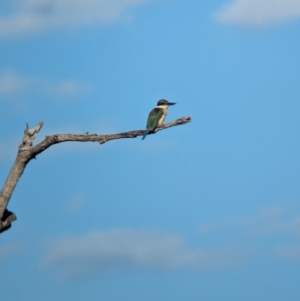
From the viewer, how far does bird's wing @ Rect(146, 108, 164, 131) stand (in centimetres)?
1731

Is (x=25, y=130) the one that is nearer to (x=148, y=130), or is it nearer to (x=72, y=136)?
(x=72, y=136)

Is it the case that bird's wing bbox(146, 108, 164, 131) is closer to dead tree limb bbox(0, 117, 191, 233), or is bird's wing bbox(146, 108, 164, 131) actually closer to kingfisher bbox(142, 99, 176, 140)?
kingfisher bbox(142, 99, 176, 140)

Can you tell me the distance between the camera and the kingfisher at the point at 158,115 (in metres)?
17.3

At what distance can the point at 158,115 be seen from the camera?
17.9 meters

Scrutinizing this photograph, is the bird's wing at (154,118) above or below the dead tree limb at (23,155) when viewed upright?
above

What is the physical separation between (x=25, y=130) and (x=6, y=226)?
1.48 meters

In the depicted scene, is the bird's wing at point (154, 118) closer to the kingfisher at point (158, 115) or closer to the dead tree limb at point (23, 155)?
the kingfisher at point (158, 115)

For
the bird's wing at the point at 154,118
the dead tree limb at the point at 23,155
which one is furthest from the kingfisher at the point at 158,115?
the dead tree limb at the point at 23,155

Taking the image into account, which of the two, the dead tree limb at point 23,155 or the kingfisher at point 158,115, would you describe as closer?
the dead tree limb at point 23,155

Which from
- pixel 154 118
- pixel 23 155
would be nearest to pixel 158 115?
pixel 154 118

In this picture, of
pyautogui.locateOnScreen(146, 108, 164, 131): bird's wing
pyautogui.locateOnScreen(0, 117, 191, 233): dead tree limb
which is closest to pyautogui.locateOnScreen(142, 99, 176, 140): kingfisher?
pyautogui.locateOnScreen(146, 108, 164, 131): bird's wing

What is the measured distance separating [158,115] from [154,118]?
24 centimetres

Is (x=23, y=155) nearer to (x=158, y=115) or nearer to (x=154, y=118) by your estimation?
(x=154, y=118)

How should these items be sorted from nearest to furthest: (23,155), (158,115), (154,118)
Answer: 1. (23,155)
2. (154,118)
3. (158,115)
